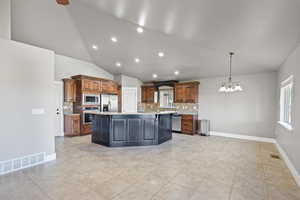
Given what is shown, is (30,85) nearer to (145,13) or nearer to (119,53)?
(145,13)

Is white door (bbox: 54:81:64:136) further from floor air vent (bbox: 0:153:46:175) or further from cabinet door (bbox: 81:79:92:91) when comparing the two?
floor air vent (bbox: 0:153:46:175)

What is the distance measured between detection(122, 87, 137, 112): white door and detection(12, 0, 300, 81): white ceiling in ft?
3.59

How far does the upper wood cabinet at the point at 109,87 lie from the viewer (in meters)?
7.08

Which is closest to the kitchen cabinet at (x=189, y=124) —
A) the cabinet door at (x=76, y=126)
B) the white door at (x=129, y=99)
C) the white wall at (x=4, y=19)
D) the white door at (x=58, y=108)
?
the white door at (x=129, y=99)

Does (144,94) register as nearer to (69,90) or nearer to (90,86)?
(90,86)

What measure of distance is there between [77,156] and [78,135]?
2.54 meters

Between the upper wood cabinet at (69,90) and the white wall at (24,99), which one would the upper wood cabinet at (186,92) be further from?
the white wall at (24,99)

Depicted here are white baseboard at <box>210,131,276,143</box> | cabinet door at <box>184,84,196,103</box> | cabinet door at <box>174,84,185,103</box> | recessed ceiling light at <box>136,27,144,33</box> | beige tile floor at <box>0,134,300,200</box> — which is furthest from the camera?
cabinet door at <box>174,84,185,103</box>

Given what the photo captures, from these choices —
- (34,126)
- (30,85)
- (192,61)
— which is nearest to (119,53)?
(192,61)

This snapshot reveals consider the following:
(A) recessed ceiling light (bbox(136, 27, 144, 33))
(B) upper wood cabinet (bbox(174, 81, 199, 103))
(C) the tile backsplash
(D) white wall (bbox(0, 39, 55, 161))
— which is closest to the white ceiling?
(A) recessed ceiling light (bbox(136, 27, 144, 33))

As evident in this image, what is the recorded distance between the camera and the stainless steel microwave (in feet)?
20.7

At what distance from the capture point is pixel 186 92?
23.6ft

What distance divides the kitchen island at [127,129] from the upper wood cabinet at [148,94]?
130 inches

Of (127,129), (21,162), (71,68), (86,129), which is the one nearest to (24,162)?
(21,162)
